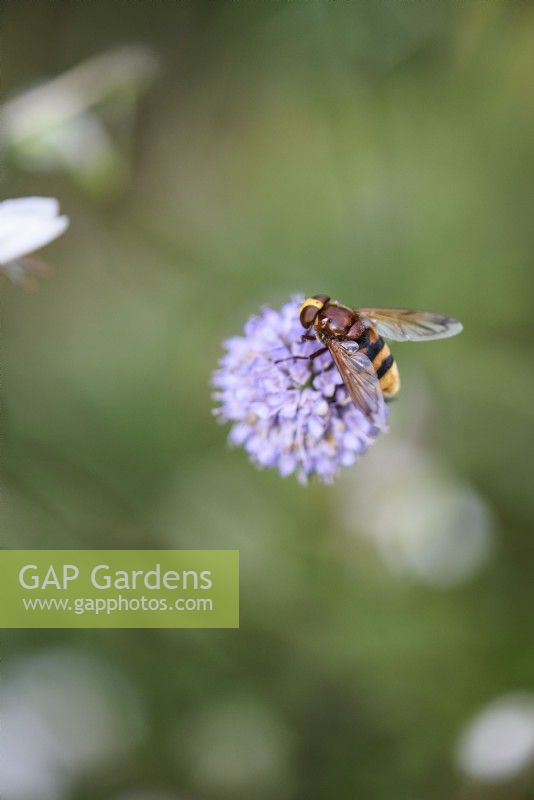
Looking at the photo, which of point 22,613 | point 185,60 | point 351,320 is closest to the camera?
point 351,320

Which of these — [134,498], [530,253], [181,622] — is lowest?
[181,622]

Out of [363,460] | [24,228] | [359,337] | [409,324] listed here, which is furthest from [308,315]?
[363,460]

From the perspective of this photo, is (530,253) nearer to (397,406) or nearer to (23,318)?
(397,406)

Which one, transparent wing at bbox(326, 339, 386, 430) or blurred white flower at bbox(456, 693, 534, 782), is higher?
transparent wing at bbox(326, 339, 386, 430)

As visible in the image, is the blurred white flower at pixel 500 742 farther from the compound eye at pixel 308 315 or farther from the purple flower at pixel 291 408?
the compound eye at pixel 308 315

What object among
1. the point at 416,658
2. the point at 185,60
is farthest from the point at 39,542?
the point at 185,60

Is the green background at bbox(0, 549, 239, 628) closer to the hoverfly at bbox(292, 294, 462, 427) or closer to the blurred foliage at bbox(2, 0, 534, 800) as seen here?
the blurred foliage at bbox(2, 0, 534, 800)

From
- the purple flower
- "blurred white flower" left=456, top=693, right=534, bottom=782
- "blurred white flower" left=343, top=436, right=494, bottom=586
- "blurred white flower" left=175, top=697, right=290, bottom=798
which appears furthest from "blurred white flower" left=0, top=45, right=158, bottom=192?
"blurred white flower" left=456, top=693, right=534, bottom=782
